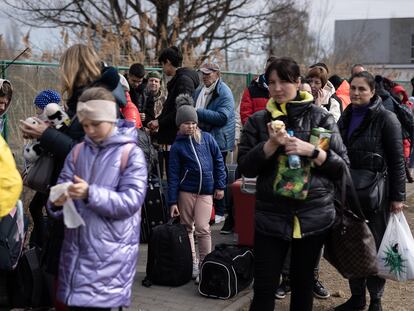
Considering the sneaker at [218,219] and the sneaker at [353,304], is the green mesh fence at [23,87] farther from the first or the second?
the sneaker at [353,304]

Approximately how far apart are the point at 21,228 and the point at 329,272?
3.48 m

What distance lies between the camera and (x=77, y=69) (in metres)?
3.71

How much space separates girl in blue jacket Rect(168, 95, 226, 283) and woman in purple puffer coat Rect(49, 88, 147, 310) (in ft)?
7.43

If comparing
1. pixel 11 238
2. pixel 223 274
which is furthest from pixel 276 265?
pixel 11 238

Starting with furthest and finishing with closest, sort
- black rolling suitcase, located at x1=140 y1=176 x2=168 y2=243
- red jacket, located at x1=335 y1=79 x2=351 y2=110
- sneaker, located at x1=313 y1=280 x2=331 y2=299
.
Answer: red jacket, located at x1=335 y1=79 x2=351 y2=110, black rolling suitcase, located at x1=140 y1=176 x2=168 y2=243, sneaker, located at x1=313 y1=280 x2=331 y2=299

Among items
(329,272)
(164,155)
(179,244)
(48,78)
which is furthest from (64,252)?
(48,78)

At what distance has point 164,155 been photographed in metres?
7.65

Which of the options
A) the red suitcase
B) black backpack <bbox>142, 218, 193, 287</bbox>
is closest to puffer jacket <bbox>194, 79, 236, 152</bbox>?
the red suitcase

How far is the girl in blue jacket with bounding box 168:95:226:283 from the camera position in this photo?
570 centimetres

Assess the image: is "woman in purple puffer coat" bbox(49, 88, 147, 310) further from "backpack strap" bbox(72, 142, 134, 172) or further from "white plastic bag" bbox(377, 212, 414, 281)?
"white plastic bag" bbox(377, 212, 414, 281)

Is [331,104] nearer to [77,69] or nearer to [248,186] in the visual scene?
[248,186]

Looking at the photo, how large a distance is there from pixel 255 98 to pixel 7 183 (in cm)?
415

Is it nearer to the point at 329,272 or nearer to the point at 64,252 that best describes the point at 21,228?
the point at 64,252

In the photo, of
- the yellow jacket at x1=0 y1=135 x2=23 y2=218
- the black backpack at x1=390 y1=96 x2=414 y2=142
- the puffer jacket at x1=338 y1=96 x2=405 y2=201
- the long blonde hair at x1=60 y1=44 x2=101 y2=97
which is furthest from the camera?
the black backpack at x1=390 y1=96 x2=414 y2=142
